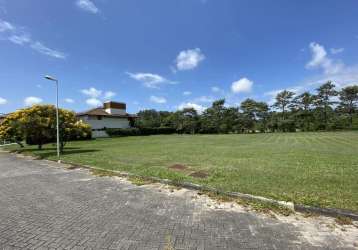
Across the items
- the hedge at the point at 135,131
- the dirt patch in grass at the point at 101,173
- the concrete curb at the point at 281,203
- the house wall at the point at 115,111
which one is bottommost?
the concrete curb at the point at 281,203

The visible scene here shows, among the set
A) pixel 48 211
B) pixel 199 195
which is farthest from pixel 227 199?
pixel 48 211

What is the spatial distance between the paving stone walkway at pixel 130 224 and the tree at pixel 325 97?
6232cm

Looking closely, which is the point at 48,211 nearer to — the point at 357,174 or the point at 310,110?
the point at 357,174

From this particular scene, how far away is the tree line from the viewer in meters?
53.5

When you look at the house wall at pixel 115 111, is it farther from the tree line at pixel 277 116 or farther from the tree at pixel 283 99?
the tree at pixel 283 99

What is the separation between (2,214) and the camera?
177 inches

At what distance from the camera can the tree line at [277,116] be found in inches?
2106

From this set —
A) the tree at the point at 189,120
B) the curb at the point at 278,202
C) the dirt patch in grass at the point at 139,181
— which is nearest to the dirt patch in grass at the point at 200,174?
the curb at the point at 278,202

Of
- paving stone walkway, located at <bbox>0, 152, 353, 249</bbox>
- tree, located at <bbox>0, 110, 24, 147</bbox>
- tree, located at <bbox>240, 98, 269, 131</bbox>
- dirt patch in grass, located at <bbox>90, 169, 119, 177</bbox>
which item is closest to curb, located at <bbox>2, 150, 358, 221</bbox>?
paving stone walkway, located at <bbox>0, 152, 353, 249</bbox>

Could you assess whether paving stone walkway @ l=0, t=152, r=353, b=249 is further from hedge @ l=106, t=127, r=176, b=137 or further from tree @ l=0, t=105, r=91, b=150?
hedge @ l=106, t=127, r=176, b=137

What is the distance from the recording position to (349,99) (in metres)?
53.2

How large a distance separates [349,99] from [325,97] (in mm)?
4986

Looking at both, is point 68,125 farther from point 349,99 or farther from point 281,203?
point 349,99

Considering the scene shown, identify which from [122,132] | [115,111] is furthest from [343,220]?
[115,111]
